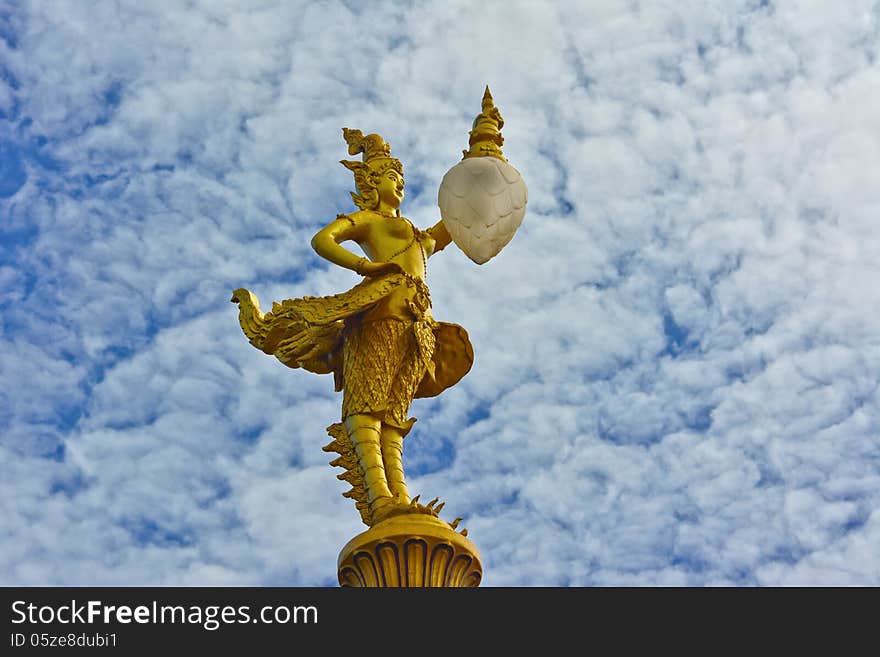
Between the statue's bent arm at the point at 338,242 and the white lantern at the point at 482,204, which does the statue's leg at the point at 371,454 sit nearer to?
the statue's bent arm at the point at 338,242

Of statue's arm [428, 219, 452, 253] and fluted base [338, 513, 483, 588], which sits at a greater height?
statue's arm [428, 219, 452, 253]

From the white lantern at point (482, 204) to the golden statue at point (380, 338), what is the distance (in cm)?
1

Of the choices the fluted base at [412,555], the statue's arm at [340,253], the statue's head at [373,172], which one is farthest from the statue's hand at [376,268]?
the fluted base at [412,555]

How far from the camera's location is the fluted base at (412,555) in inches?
409

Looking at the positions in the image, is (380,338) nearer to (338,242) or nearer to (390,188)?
(338,242)

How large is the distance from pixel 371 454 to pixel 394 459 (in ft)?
0.86

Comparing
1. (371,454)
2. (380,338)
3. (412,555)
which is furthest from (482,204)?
(412,555)

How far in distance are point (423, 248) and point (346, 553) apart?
2858 mm

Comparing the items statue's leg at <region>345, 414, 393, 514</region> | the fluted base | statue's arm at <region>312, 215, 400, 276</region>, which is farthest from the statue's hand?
the fluted base

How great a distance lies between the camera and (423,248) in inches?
481

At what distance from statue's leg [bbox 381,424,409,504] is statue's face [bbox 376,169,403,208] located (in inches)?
80.4

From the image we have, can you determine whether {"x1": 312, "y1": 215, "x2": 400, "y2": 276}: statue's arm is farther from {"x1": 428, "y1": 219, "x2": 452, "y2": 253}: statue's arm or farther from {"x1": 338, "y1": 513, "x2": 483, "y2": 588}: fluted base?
{"x1": 338, "y1": 513, "x2": 483, "y2": 588}: fluted base

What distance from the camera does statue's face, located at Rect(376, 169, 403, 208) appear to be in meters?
12.4

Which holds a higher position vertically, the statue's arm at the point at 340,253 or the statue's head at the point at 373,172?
the statue's head at the point at 373,172
